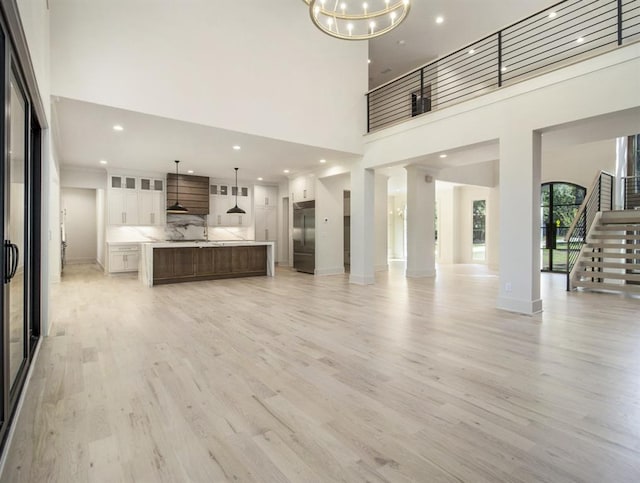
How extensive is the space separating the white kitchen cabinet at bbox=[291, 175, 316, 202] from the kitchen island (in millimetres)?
1783

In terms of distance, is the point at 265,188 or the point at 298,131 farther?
the point at 265,188

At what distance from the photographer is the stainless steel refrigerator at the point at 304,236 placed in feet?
30.1

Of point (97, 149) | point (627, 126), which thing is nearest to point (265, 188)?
point (97, 149)

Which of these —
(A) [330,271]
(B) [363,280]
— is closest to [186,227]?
(A) [330,271]

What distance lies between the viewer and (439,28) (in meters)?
8.02

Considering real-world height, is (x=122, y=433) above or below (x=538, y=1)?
below

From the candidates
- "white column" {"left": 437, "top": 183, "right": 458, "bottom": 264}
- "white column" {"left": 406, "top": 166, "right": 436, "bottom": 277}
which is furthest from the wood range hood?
"white column" {"left": 437, "top": 183, "right": 458, "bottom": 264}

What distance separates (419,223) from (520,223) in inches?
149

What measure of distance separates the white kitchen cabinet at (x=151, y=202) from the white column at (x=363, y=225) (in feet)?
19.0

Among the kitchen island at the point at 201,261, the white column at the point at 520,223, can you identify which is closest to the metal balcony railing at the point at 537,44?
the white column at the point at 520,223

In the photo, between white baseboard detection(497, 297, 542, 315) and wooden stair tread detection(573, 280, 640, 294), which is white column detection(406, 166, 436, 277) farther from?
white baseboard detection(497, 297, 542, 315)

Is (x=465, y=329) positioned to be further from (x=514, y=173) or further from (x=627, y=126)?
(x=627, y=126)

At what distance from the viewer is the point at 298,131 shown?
647cm

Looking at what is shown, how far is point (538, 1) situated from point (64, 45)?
871cm
